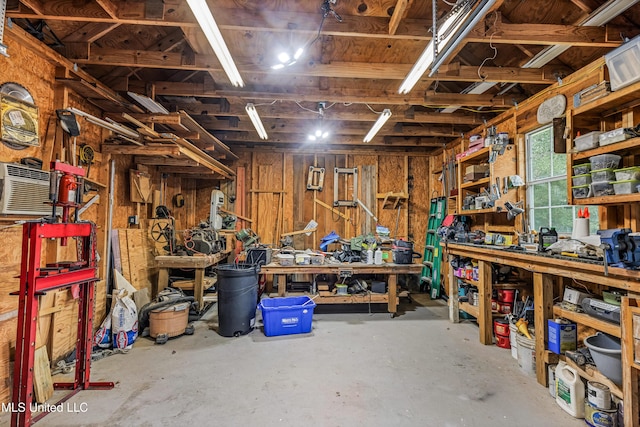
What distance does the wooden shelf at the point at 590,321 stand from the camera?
2018 mm

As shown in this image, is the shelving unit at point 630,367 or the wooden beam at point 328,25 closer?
the shelving unit at point 630,367

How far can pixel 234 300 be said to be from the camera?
3525mm

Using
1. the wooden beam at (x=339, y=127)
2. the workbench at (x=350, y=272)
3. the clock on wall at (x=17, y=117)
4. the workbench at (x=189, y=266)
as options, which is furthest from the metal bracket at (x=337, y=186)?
the clock on wall at (x=17, y=117)

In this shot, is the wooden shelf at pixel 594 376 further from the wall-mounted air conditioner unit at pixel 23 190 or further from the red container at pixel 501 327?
the wall-mounted air conditioner unit at pixel 23 190

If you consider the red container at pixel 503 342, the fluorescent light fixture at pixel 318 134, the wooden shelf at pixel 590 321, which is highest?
the fluorescent light fixture at pixel 318 134

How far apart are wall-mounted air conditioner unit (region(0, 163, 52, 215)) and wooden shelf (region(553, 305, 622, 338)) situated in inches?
163

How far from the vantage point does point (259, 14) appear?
7.73 ft

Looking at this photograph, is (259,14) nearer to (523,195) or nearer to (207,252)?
(207,252)

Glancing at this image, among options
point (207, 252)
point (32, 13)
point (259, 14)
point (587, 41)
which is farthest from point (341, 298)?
point (32, 13)

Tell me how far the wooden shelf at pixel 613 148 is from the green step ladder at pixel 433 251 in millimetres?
3255

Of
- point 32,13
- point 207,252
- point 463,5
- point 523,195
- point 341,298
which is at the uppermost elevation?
point 32,13

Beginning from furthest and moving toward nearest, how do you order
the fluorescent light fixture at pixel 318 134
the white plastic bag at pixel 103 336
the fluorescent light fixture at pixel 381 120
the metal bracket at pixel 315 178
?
the metal bracket at pixel 315 178 < the fluorescent light fixture at pixel 318 134 < the fluorescent light fixture at pixel 381 120 < the white plastic bag at pixel 103 336

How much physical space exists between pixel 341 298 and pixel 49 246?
3.42 meters

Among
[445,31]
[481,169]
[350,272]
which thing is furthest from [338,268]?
[445,31]
